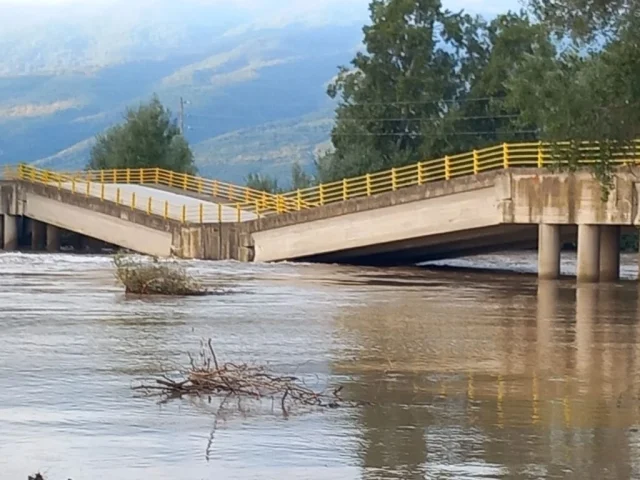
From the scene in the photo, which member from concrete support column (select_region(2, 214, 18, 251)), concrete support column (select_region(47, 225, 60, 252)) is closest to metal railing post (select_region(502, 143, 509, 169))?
concrete support column (select_region(47, 225, 60, 252))

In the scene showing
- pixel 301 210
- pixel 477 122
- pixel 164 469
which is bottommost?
pixel 164 469

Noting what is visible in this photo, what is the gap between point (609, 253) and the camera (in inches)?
1454

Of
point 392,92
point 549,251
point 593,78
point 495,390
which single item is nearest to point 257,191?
point 549,251

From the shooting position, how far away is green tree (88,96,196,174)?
67.5m

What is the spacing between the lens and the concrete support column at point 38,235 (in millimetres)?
53747

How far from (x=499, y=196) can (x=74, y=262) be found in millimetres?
14091

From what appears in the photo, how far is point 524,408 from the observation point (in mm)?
→ 14094

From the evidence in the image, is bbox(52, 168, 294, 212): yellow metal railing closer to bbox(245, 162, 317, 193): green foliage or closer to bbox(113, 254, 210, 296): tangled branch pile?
bbox(245, 162, 317, 193): green foliage

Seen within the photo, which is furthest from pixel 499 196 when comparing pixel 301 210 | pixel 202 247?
pixel 202 247

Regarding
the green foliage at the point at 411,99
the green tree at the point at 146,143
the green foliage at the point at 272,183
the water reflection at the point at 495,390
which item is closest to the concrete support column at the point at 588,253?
the water reflection at the point at 495,390

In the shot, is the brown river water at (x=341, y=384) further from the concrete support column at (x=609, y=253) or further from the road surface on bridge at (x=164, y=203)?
the road surface on bridge at (x=164, y=203)

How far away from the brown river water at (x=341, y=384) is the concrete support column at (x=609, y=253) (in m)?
5.31

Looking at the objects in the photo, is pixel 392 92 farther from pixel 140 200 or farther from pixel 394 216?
pixel 394 216

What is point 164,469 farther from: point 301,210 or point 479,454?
point 301,210
